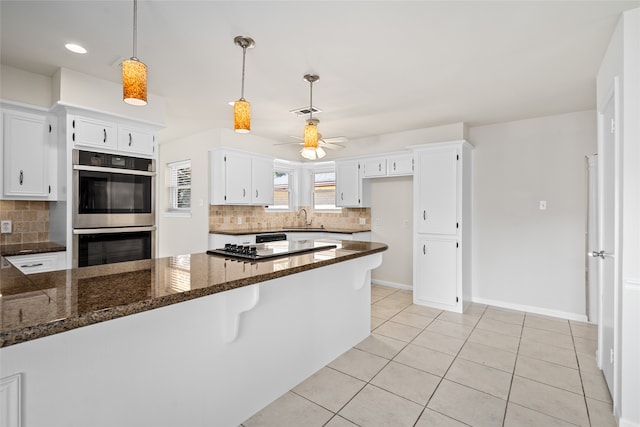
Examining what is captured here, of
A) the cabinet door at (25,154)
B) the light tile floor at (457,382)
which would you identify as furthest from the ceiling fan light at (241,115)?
the cabinet door at (25,154)

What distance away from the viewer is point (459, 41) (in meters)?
2.26

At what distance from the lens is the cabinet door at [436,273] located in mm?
4141

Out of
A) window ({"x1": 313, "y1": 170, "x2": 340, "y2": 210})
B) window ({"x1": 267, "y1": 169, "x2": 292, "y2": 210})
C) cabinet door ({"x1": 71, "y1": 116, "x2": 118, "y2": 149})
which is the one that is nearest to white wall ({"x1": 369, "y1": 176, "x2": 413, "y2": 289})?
window ({"x1": 313, "y1": 170, "x2": 340, "y2": 210})

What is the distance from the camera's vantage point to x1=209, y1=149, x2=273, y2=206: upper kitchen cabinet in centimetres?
458

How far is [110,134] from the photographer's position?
9.98 ft

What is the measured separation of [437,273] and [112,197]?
392 centimetres

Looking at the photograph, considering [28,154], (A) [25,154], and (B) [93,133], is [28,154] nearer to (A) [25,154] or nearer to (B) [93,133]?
(A) [25,154]

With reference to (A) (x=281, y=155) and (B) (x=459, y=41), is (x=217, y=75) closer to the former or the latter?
(B) (x=459, y=41)

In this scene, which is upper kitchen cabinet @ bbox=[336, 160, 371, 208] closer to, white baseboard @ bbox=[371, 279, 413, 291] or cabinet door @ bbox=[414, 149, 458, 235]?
cabinet door @ bbox=[414, 149, 458, 235]

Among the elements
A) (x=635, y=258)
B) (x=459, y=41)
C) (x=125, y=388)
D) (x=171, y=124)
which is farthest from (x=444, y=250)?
(x=171, y=124)

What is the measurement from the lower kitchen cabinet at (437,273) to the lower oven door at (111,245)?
337 centimetres

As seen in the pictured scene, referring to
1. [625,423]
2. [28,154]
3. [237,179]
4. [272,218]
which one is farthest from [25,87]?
[625,423]

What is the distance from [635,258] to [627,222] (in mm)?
211

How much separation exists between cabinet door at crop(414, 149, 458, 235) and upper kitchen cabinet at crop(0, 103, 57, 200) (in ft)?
13.7
